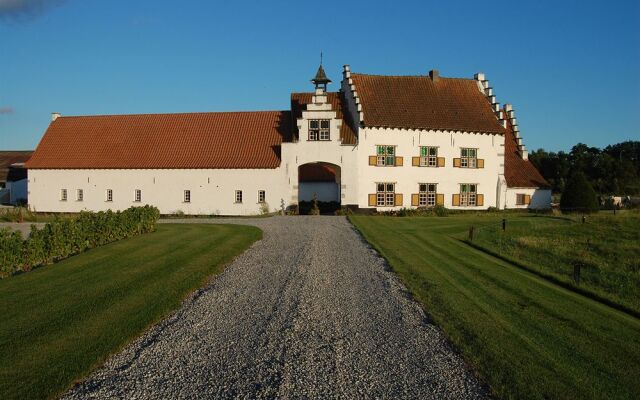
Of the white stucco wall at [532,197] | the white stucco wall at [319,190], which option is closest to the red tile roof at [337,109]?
the white stucco wall at [319,190]

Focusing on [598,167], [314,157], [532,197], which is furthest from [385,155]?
[598,167]

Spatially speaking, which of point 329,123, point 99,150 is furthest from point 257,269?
point 99,150

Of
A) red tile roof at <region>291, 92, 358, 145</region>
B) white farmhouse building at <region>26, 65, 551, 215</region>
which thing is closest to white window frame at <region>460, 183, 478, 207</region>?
white farmhouse building at <region>26, 65, 551, 215</region>

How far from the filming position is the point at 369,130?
34.2m

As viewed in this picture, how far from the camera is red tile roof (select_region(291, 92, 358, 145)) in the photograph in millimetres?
34344

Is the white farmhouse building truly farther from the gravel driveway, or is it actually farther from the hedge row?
the gravel driveway

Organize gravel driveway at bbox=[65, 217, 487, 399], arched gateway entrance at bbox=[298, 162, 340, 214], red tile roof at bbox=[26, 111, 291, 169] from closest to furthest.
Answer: gravel driveway at bbox=[65, 217, 487, 399] → red tile roof at bbox=[26, 111, 291, 169] → arched gateway entrance at bbox=[298, 162, 340, 214]

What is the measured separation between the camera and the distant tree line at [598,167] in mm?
53312

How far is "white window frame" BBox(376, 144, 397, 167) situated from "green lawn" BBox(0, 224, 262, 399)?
18.6m

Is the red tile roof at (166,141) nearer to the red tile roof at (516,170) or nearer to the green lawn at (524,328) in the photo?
the red tile roof at (516,170)

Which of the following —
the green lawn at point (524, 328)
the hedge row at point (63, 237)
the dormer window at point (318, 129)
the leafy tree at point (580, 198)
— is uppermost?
A: the dormer window at point (318, 129)

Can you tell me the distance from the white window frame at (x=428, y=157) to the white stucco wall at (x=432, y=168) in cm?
23

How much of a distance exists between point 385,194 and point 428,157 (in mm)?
4002

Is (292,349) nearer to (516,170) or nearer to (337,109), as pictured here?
(337,109)
